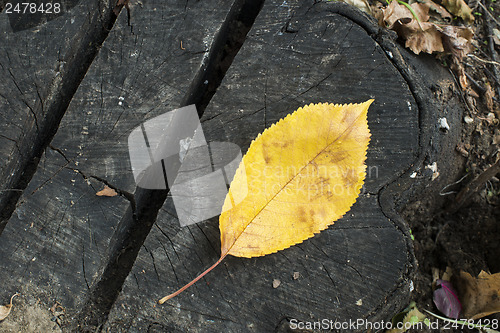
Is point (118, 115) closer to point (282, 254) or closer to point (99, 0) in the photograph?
point (99, 0)

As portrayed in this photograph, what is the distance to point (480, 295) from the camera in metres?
1.88

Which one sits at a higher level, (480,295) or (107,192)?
(107,192)

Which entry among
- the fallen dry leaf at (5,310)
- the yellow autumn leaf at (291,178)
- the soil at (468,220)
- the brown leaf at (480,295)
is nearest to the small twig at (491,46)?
the soil at (468,220)

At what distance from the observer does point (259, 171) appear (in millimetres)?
1405

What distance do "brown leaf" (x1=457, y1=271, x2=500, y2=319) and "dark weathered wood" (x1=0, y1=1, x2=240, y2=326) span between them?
1518 mm

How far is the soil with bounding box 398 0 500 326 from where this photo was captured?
6.75 feet

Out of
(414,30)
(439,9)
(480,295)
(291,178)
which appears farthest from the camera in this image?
(439,9)

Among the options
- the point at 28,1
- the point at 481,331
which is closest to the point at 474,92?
the point at 481,331

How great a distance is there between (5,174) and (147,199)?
1.77 feet

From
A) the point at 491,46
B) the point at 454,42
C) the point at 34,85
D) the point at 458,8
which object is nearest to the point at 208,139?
the point at 34,85

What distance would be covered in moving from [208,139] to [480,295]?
1.40 meters

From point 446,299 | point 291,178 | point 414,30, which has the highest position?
point 414,30

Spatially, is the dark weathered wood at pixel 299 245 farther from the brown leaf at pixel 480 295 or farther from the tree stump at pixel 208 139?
the brown leaf at pixel 480 295

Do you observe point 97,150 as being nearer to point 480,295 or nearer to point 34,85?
point 34,85
